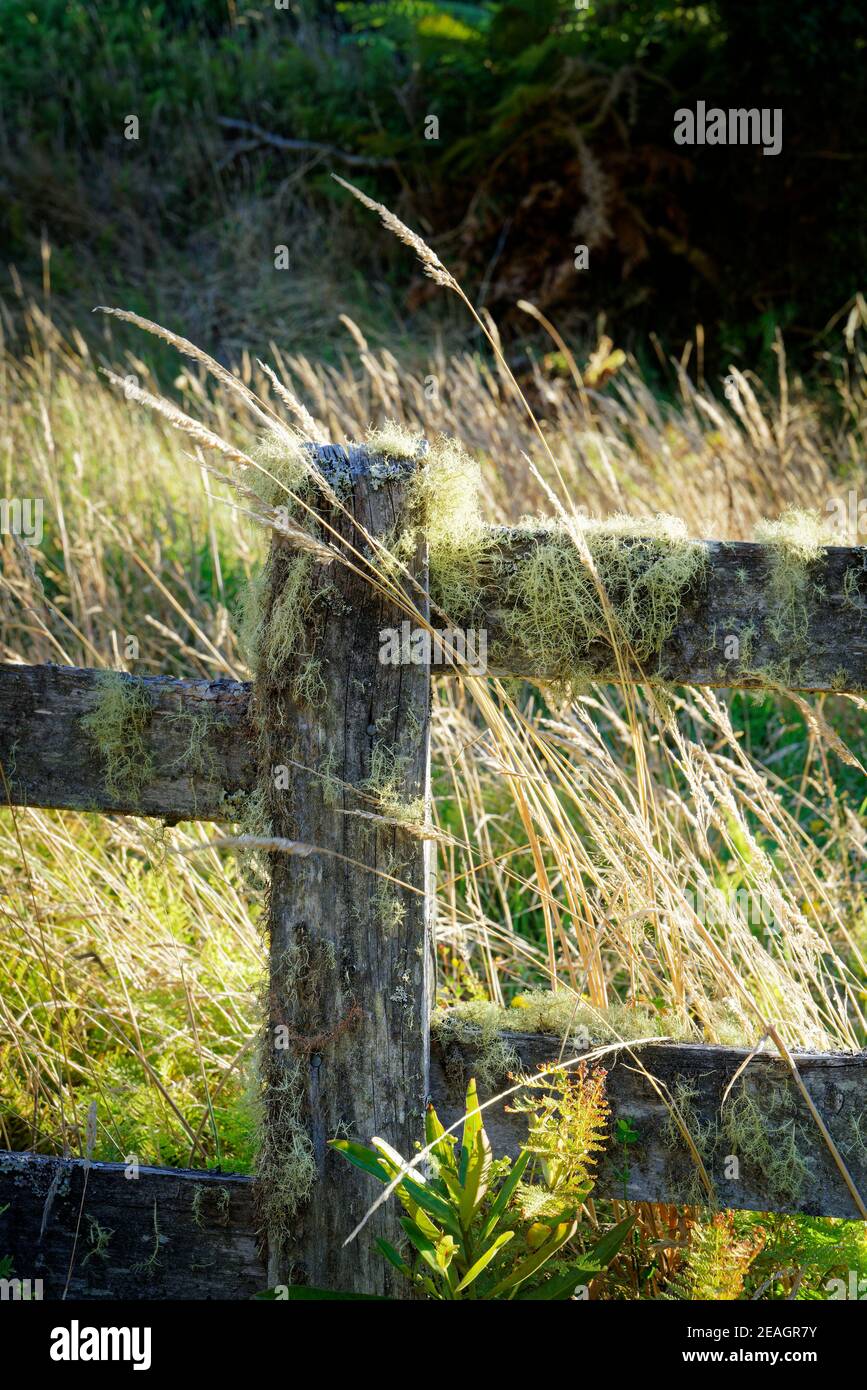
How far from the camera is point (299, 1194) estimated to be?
67.5 inches

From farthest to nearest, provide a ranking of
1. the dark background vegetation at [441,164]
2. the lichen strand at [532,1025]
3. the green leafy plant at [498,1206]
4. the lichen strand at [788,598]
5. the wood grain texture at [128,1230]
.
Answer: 1. the dark background vegetation at [441,164]
2. the wood grain texture at [128,1230]
3. the lichen strand at [532,1025]
4. the lichen strand at [788,598]
5. the green leafy plant at [498,1206]

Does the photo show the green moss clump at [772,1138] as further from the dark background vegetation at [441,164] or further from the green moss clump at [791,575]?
the dark background vegetation at [441,164]

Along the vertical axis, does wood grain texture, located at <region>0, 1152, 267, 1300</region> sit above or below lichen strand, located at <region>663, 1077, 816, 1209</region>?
below

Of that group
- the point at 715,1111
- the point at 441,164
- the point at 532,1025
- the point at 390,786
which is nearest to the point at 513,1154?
the point at 532,1025

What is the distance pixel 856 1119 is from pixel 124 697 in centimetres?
123

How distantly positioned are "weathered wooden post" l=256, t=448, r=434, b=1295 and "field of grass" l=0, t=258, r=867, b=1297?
0.12 meters

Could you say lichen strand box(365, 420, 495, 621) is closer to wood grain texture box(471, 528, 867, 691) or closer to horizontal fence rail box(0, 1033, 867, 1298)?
wood grain texture box(471, 528, 867, 691)

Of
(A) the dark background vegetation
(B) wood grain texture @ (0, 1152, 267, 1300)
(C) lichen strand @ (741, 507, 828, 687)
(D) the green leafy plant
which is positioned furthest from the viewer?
(A) the dark background vegetation

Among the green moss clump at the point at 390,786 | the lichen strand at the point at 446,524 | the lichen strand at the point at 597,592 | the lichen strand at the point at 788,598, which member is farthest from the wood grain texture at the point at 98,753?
the lichen strand at the point at 788,598

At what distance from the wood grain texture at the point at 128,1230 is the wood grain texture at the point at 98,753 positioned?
0.60m

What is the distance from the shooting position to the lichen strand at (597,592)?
1.62 metres

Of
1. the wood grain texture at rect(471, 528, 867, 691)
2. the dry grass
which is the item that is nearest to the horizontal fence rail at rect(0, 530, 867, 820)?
the wood grain texture at rect(471, 528, 867, 691)

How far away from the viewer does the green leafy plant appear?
4.89 ft

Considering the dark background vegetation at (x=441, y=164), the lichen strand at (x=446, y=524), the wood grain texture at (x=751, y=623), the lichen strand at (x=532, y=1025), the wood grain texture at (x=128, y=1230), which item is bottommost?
the wood grain texture at (x=128, y=1230)
